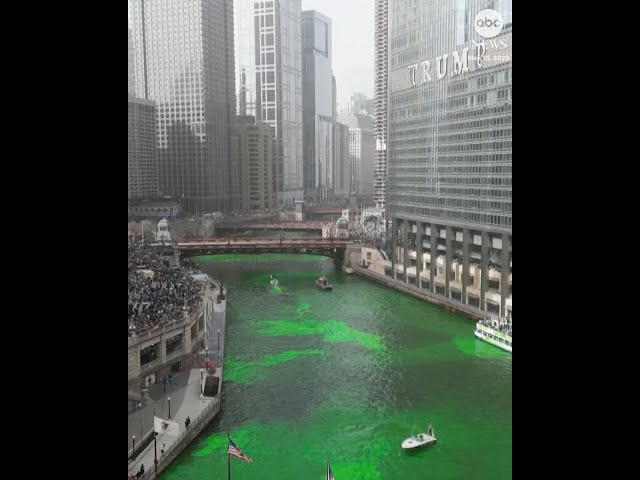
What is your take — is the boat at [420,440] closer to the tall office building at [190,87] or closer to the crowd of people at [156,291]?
the crowd of people at [156,291]

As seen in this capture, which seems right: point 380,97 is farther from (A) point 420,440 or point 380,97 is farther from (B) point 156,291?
(A) point 420,440

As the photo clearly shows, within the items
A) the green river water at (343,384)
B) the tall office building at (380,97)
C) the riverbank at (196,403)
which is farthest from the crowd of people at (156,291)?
the tall office building at (380,97)

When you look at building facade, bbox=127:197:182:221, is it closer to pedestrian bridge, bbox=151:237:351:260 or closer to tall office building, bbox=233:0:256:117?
pedestrian bridge, bbox=151:237:351:260

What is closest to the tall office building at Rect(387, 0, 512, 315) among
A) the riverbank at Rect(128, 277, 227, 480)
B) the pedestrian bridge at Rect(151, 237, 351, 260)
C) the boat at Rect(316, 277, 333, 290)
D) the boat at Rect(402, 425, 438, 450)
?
the pedestrian bridge at Rect(151, 237, 351, 260)

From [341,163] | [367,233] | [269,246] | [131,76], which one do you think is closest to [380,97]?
[341,163]

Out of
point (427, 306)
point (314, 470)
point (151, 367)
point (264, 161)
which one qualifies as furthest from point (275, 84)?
point (314, 470)

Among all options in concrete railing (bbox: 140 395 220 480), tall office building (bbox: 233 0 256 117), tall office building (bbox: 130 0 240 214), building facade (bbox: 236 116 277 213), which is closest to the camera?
concrete railing (bbox: 140 395 220 480)
